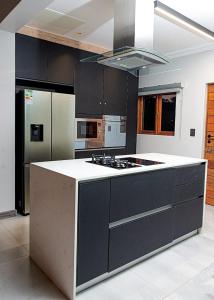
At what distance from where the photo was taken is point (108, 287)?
6.73ft

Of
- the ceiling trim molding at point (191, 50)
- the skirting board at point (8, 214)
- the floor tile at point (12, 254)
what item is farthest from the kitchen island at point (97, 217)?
the ceiling trim molding at point (191, 50)

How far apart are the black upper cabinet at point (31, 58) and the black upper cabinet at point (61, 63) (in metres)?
0.10

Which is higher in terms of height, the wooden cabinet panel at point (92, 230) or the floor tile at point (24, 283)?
the wooden cabinet panel at point (92, 230)

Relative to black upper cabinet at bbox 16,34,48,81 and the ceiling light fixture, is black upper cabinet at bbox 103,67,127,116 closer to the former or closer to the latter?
black upper cabinet at bbox 16,34,48,81

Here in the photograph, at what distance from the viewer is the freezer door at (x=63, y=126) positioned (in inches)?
146

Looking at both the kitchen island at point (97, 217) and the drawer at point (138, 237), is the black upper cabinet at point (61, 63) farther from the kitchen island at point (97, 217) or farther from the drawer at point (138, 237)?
the drawer at point (138, 237)

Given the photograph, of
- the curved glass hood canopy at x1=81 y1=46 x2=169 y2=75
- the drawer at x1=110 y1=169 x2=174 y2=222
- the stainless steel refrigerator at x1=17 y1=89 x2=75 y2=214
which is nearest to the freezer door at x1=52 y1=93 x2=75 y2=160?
the stainless steel refrigerator at x1=17 y1=89 x2=75 y2=214

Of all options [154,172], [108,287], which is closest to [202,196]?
[154,172]

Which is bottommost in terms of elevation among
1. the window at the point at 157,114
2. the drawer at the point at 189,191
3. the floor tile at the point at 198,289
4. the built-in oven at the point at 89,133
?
the floor tile at the point at 198,289

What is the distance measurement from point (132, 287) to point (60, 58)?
10.3 feet

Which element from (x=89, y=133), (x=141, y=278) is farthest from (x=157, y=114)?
(x=141, y=278)

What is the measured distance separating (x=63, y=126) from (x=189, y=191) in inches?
77.7

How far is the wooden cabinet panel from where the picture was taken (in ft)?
6.22

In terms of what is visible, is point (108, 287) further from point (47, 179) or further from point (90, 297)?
point (47, 179)
